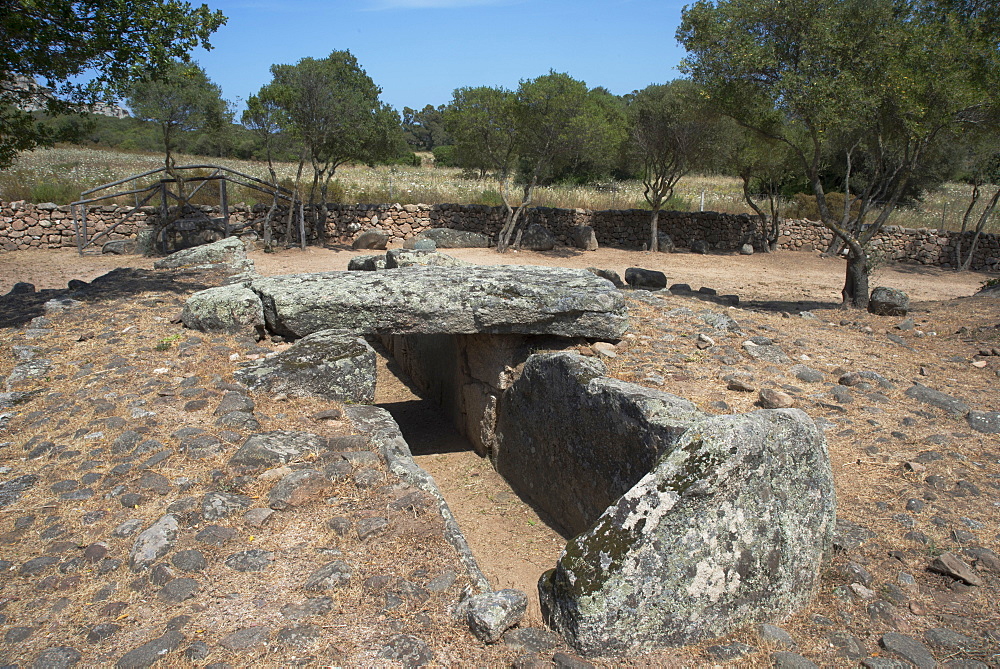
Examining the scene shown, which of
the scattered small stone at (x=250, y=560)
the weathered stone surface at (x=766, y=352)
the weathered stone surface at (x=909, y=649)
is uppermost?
the weathered stone surface at (x=766, y=352)

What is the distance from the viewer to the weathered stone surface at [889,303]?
1019 cm

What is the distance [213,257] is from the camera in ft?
32.4

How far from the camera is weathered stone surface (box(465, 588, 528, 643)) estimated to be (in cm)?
298

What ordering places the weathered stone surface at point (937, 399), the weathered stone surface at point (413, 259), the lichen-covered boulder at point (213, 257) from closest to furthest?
the weathered stone surface at point (937, 399)
the lichen-covered boulder at point (213, 257)
the weathered stone surface at point (413, 259)

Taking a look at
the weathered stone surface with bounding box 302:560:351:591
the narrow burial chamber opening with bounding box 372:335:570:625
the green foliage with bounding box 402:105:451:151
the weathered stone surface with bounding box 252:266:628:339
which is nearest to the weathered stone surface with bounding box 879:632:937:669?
the narrow burial chamber opening with bounding box 372:335:570:625

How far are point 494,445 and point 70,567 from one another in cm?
426

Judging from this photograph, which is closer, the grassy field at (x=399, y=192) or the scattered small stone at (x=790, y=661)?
the scattered small stone at (x=790, y=661)

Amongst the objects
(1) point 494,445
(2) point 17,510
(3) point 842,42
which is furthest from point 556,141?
(2) point 17,510

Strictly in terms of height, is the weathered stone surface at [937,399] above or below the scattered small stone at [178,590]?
above

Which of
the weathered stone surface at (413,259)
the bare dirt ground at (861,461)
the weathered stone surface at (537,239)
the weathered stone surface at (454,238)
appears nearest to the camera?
the bare dirt ground at (861,461)

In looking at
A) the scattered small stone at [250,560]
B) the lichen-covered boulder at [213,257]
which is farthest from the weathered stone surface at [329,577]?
the lichen-covered boulder at [213,257]

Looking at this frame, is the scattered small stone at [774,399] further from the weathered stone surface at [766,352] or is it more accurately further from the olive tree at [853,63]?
the olive tree at [853,63]

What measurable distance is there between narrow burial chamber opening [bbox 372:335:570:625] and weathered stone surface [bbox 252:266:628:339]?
1.65m

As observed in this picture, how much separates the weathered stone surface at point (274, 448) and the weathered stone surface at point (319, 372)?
0.74 metres
